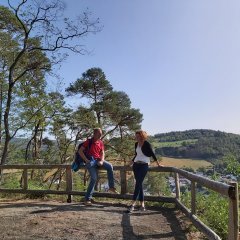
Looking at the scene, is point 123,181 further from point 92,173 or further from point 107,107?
point 107,107

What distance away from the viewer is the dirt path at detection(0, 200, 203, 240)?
652 centimetres

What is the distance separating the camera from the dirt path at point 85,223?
6.52 metres

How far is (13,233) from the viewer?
667 centimetres

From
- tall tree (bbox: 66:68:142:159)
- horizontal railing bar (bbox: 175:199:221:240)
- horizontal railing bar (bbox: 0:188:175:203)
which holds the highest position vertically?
tall tree (bbox: 66:68:142:159)

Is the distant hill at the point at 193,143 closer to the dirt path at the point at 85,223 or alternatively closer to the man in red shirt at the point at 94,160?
the man in red shirt at the point at 94,160

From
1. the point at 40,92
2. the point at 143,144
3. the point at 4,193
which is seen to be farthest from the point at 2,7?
the point at 143,144

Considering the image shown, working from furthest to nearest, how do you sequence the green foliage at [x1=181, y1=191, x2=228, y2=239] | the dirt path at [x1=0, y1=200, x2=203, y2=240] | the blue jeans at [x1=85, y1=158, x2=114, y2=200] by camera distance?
1. the blue jeans at [x1=85, y1=158, x2=114, y2=200]
2. the green foliage at [x1=181, y1=191, x2=228, y2=239]
3. the dirt path at [x1=0, y1=200, x2=203, y2=240]

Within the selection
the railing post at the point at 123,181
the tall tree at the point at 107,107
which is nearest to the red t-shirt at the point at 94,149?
the railing post at the point at 123,181

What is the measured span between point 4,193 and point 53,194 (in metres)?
1.86

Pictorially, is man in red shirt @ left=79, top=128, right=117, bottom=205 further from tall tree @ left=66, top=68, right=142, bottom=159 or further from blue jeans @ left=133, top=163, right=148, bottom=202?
tall tree @ left=66, top=68, right=142, bottom=159

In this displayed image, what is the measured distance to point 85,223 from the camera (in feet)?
24.3

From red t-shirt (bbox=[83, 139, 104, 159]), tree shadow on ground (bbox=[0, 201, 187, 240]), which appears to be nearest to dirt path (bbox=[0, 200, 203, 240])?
tree shadow on ground (bbox=[0, 201, 187, 240])

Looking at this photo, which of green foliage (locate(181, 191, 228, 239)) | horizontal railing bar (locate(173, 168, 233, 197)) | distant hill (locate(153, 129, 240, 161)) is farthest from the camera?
distant hill (locate(153, 129, 240, 161))

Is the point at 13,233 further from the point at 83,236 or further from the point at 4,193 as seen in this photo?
the point at 4,193
